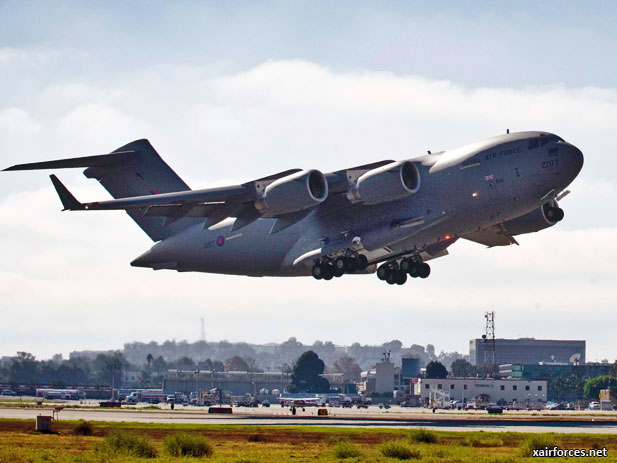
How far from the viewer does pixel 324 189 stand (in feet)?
135

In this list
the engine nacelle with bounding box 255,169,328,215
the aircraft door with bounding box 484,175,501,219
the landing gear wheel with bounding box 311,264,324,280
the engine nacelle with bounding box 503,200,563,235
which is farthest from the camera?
the engine nacelle with bounding box 503,200,563,235

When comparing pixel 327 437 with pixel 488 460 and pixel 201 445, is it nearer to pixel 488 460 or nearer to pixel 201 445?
pixel 201 445

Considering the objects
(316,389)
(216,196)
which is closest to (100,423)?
(216,196)

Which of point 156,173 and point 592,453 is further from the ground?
point 156,173

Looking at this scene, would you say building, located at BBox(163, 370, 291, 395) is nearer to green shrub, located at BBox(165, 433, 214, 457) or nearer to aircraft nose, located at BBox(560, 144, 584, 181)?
aircraft nose, located at BBox(560, 144, 584, 181)

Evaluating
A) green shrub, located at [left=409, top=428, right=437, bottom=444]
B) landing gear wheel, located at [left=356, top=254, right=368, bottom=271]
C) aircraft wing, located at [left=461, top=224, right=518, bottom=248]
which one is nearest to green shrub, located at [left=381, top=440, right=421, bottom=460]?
green shrub, located at [left=409, top=428, right=437, bottom=444]

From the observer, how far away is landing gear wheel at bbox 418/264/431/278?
4575 cm

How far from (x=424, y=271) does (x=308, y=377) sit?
385 feet

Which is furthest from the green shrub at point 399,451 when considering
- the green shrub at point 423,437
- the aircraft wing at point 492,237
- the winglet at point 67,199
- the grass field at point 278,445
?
the winglet at point 67,199

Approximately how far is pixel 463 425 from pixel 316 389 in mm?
113774

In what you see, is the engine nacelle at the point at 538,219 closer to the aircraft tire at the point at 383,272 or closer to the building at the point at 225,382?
the aircraft tire at the point at 383,272

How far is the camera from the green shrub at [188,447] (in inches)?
1188

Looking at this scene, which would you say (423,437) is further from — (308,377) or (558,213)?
(308,377)

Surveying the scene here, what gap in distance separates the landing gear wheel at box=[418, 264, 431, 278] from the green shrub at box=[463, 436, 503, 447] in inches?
420
